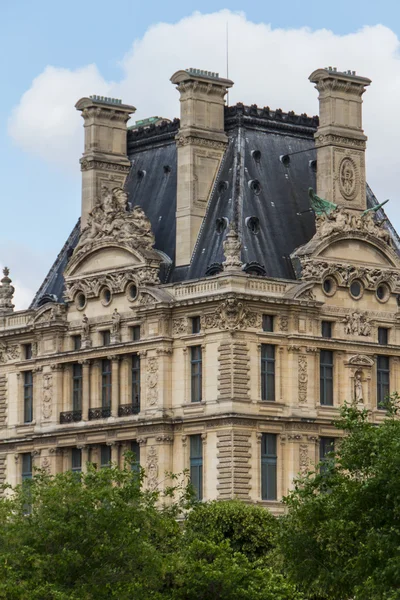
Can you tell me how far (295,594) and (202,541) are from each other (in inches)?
278

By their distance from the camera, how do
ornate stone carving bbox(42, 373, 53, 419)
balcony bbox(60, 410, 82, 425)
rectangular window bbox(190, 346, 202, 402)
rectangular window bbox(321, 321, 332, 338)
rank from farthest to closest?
ornate stone carving bbox(42, 373, 53, 419), balcony bbox(60, 410, 82, 425), rectangular window bbox(321, 321, 332, 338), rectangular window bbox(190, 346, 202, 402)

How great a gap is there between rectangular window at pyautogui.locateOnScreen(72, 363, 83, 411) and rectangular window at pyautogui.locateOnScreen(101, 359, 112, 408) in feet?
4.71

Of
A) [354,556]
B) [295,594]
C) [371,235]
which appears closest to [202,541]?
[295,594]

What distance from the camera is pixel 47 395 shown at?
12569cm

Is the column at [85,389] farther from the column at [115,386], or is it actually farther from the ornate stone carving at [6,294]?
the ornate stone carving at [6,294]

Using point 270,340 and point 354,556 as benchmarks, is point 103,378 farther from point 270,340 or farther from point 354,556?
point 354,556

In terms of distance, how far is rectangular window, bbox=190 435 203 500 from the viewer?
388ft

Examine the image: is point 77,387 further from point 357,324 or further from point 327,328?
point 357,324

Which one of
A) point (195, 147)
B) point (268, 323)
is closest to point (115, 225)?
point (195, 147)

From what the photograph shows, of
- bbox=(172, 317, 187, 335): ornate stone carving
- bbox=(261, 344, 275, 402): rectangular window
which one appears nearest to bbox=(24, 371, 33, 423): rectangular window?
bbox=(172, 317, 187, 335): ornate stone carving

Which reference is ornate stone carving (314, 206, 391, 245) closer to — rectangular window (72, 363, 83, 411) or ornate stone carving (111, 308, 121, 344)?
ornate stone carving (111, 308, 121, 344)

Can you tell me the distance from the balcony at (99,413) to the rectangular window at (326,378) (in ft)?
32.0

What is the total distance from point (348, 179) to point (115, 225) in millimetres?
10661

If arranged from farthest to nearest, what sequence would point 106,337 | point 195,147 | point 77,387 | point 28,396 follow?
1. point 28,396
2. point 77,387
3. point 106,337
4. point 195,147
